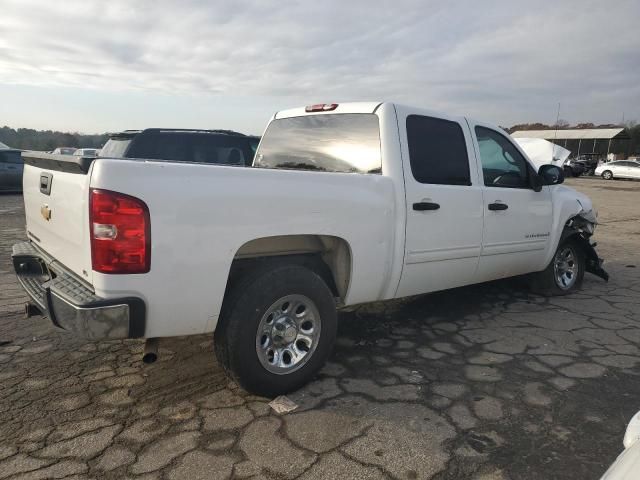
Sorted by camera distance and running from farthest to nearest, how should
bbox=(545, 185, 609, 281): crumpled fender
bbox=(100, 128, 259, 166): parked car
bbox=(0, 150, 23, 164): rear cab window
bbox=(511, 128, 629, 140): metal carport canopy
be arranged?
bbox=(511, 128, 629, 140): metal carport canopy → bbox=(0, 150, 23, 164): rear cab window → bbox=(100, 128, 259, 166): parked car → bbox=(545, 185, 609, 281): crumpled fender

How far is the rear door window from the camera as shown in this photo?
12.7 feet

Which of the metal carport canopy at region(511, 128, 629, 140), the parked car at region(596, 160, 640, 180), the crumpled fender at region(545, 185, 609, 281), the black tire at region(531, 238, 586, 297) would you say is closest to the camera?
the crumpled fender at region(545, 185, 609, 281)

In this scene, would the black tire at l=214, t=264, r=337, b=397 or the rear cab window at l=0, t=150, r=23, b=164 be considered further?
the rear cab window at l=0, t=150, r=23, b=164

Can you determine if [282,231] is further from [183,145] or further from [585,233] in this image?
[183,145]

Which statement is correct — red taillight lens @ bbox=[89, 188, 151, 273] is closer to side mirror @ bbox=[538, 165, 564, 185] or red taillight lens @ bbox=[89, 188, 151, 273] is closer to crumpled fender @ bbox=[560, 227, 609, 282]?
side mirror @ bbox=[538, 165, 564, 185]

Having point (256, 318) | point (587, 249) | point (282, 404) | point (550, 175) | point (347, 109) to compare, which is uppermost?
point (347, 109)

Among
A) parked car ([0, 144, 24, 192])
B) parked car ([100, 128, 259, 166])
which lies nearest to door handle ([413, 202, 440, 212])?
parked car ([100, 128, 259, 166])

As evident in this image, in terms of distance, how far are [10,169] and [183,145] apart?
10.3 metres

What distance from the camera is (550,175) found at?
495cm

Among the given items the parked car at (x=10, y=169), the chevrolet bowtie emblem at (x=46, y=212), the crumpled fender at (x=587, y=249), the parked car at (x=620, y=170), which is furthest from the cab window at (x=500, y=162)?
the parked car at (x=620, y=170)

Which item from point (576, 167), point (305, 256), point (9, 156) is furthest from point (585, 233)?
point (576, 167)

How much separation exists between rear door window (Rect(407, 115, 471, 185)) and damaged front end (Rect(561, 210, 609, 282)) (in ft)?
6.73

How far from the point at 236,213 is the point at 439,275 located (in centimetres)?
198

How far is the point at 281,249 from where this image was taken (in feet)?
10.7
